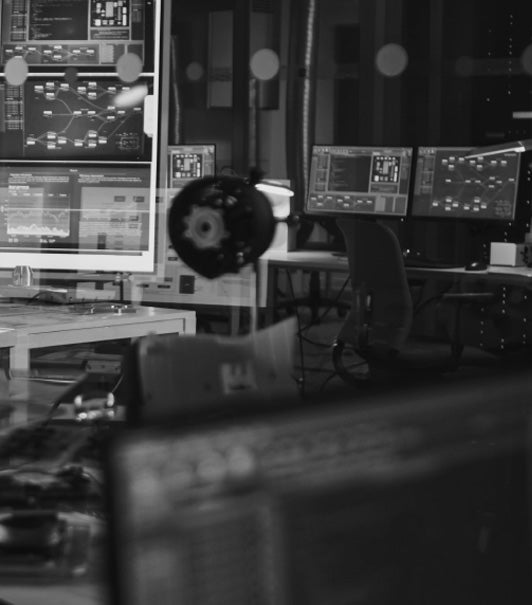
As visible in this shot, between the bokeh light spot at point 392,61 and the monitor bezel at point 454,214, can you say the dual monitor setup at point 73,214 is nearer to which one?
the monitor bezel at point 454,214

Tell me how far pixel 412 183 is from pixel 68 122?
1.88 meters

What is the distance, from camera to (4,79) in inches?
147

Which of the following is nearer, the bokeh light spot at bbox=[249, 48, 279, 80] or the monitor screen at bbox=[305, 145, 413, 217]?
the monitor screen at bbox=[305, 145, 413, 217]

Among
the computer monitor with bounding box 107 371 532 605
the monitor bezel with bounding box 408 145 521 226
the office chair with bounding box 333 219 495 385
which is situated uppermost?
the monitor bezel with bounding box 408 145 521 226

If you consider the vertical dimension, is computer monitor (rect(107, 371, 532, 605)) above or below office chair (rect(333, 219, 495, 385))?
above

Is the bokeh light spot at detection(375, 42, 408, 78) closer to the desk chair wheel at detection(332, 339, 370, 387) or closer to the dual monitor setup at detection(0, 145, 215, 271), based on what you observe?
the desk chair wheel at detection(332, 339, 370, 387)

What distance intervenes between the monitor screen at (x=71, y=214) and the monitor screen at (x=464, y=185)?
170 cm

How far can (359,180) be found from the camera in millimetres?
5098

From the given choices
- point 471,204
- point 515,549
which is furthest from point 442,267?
point 515,549

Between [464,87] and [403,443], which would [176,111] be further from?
[403,443]

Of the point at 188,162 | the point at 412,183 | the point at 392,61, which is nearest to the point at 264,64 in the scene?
the point at 392,61

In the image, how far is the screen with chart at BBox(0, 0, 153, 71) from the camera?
12.0ft

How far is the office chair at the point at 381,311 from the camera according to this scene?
417 centimetres

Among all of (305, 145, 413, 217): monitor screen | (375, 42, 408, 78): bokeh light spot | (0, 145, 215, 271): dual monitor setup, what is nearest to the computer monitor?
(0, 145, 215, 271): dual monitor setup
